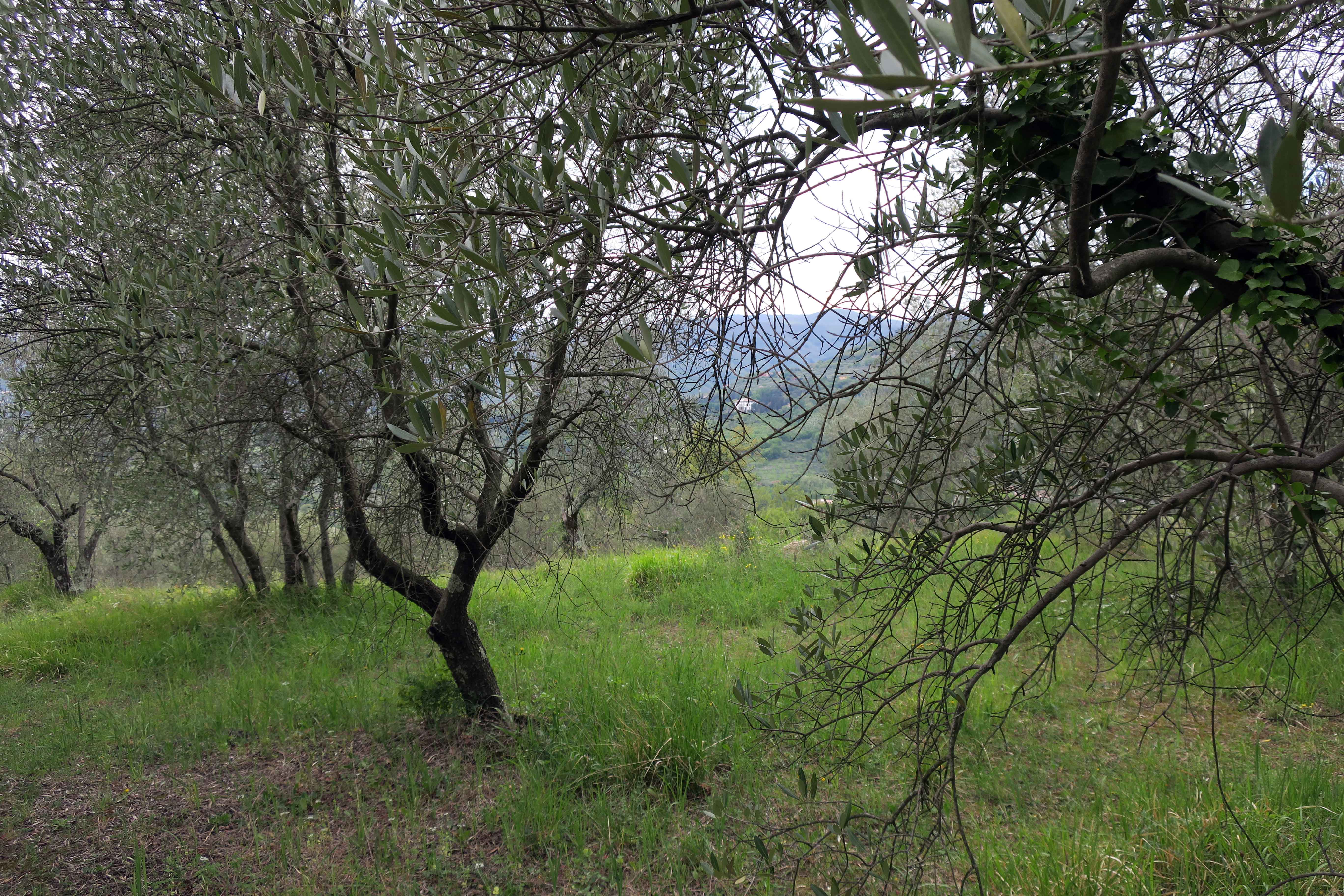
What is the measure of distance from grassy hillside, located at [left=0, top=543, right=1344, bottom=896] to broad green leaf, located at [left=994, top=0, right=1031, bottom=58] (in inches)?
82.5

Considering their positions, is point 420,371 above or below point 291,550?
above

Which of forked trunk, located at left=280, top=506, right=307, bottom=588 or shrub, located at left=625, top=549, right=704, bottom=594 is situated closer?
forked trunk, located at left=280, top=506, right=307, bottom=588

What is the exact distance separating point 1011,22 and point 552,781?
4.49 m

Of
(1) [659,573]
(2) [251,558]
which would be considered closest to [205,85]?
(1) [659,573]

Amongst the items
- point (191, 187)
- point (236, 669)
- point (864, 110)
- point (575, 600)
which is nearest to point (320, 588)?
point (236, 669)

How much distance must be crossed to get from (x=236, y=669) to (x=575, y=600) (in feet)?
11.8

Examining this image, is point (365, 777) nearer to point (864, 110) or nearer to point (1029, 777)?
point (1029, 777)

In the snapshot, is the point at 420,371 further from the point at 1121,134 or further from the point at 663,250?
→ the point at 1121,134

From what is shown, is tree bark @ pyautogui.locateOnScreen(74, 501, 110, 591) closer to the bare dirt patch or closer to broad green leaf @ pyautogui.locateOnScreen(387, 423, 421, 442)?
the bare dirt patch

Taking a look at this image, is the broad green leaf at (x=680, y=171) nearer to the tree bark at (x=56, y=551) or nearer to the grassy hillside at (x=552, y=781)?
the grassy hillside at (x=552, y=781)

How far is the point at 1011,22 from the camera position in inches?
32.2

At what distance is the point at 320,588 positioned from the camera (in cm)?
905

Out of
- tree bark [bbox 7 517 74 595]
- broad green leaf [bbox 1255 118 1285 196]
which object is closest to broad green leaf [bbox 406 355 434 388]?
broad green leaf [bbox 1255 118 1285 196]

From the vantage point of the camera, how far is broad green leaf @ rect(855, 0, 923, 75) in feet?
2.37
